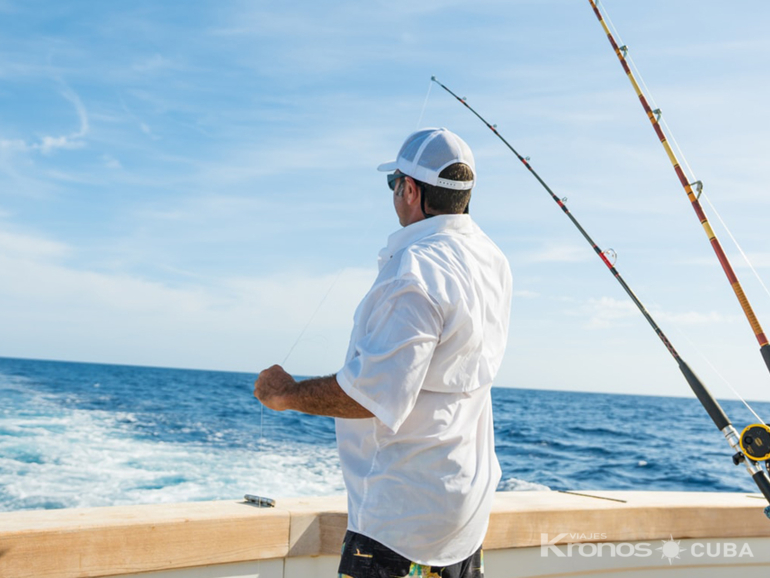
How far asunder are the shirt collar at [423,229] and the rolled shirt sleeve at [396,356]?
163 millimetres

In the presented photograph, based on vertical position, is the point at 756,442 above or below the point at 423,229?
below

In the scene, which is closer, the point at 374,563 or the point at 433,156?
the point at 374,563

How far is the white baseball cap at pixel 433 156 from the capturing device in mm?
1373

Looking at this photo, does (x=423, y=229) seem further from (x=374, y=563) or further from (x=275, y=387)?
(x=374, y=563)

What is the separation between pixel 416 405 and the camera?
1238mm

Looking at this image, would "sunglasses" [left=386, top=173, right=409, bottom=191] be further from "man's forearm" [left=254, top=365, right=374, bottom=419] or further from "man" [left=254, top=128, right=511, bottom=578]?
"man's forearm" [left=254, top=365, right=374, bottom=419]

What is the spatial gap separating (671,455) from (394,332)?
652 inches

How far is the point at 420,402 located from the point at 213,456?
29.3 feet

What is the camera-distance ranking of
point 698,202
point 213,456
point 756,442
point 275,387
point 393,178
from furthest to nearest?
point 213,456 < point 698,202 < point 756,442 < point 393,178 < point 275,387

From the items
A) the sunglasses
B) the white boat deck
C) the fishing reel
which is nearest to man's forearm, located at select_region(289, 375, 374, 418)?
the sunglasses

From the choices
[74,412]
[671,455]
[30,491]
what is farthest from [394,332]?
[671,455]

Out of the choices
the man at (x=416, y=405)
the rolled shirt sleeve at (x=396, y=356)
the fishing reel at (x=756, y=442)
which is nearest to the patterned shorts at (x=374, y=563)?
the man at (x=416, y=405)

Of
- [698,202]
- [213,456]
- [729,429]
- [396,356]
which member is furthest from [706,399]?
[213,456]

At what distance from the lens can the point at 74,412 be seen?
13719 mm
